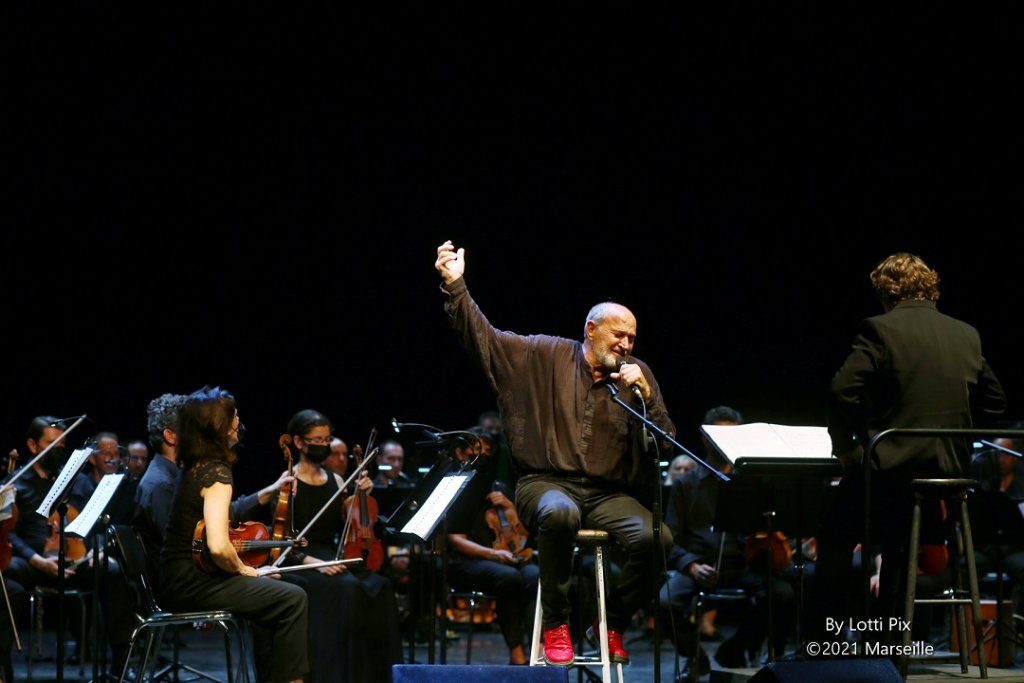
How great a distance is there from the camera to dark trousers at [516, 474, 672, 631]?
4027 millimetres

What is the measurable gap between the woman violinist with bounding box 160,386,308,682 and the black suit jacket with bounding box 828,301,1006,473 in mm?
2179

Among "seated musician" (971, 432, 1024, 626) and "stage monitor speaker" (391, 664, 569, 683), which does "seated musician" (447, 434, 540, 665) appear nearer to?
"seated musician" (971, 432, 1024, 626)

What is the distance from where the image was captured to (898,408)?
3949mm

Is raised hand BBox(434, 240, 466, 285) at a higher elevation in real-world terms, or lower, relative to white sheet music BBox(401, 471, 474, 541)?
higher

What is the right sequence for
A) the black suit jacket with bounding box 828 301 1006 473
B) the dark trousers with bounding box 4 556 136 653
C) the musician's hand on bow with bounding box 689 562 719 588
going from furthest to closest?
the musician's hand on bow with bounding box 689 562 719 588 → the dark trousers with bounding box 4 556 136 653 → the black suit jacket with bounding box 828 301 1006 473

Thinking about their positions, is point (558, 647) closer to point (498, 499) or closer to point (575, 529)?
point (575, 529)

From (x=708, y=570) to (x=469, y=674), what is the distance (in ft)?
10.5

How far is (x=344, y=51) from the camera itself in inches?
374

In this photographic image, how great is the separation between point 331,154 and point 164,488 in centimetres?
508

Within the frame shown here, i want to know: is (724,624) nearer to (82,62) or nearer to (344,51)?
(344,51)

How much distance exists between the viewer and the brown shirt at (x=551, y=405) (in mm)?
4379

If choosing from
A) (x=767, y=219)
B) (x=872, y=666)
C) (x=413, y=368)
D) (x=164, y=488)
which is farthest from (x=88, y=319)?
(x=872, y=666)

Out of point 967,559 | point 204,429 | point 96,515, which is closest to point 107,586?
point 96,515

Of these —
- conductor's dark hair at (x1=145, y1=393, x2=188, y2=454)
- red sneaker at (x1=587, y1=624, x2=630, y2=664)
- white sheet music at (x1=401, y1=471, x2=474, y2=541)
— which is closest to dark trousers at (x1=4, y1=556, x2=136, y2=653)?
conductor's dark hair at (x1=145, y1=393, x2=188, y2=454)
